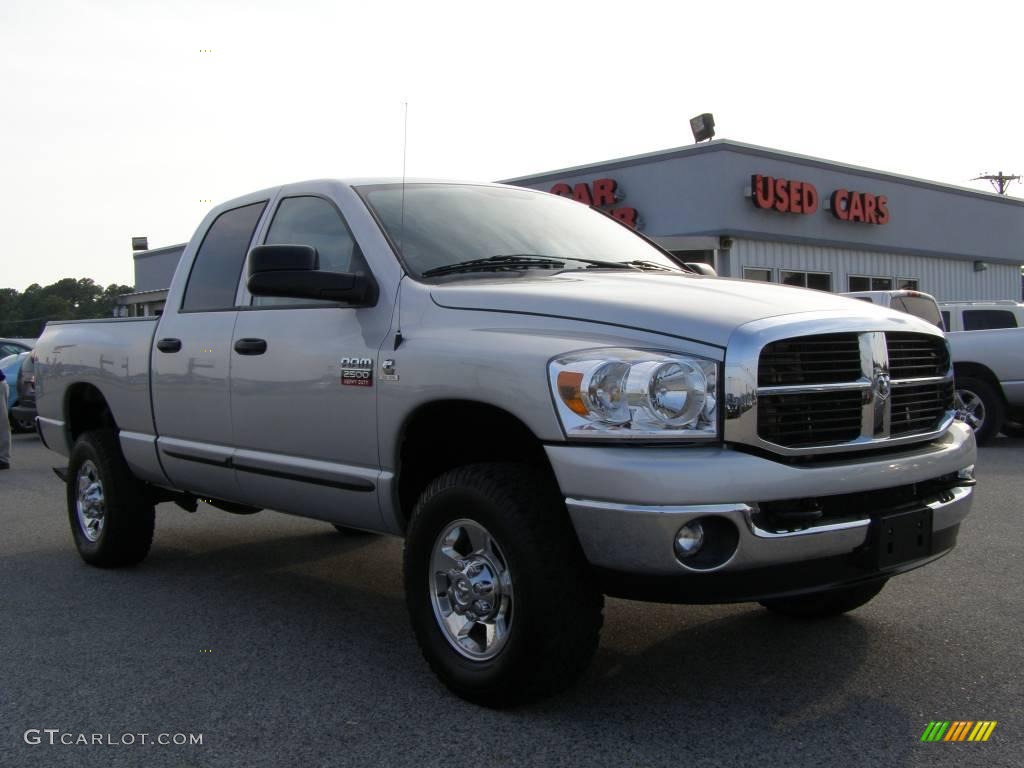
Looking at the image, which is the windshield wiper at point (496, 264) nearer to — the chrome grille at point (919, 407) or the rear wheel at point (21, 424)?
the chrome grille at point (919, 407)

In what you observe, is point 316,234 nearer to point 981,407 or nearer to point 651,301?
point 651,301

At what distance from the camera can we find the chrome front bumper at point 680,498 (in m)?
3.13

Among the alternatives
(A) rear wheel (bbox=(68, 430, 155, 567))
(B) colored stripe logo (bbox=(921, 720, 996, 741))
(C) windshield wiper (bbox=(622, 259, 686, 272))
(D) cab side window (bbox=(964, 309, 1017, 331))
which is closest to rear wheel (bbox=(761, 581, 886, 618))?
(B) colored stripe logo (bbox=(921, 720, 996, 741))

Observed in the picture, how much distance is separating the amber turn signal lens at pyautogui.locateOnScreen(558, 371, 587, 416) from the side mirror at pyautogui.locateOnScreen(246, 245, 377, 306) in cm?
117

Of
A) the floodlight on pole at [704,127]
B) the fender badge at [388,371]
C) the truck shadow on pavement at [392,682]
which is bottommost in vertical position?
the truck shadow on pavement at [392,682]

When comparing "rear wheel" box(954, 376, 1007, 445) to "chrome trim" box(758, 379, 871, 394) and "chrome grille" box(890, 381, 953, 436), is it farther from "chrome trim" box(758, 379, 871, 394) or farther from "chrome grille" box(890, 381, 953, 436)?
"chrome trim" box(758, 379, 871, 394)

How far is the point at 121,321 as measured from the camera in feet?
20.1

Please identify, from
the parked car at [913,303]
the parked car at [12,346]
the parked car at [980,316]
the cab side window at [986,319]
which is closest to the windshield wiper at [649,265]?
the parked car at [913,303]

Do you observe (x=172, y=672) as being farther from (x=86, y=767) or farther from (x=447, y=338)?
(x=447, y=338)

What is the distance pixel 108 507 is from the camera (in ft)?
19.7

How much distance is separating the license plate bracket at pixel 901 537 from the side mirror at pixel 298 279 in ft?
6.75

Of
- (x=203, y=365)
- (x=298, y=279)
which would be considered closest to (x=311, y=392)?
(x=298, y=279)

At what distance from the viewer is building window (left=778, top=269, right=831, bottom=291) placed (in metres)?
22.8

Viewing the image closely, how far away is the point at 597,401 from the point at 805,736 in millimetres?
1242
